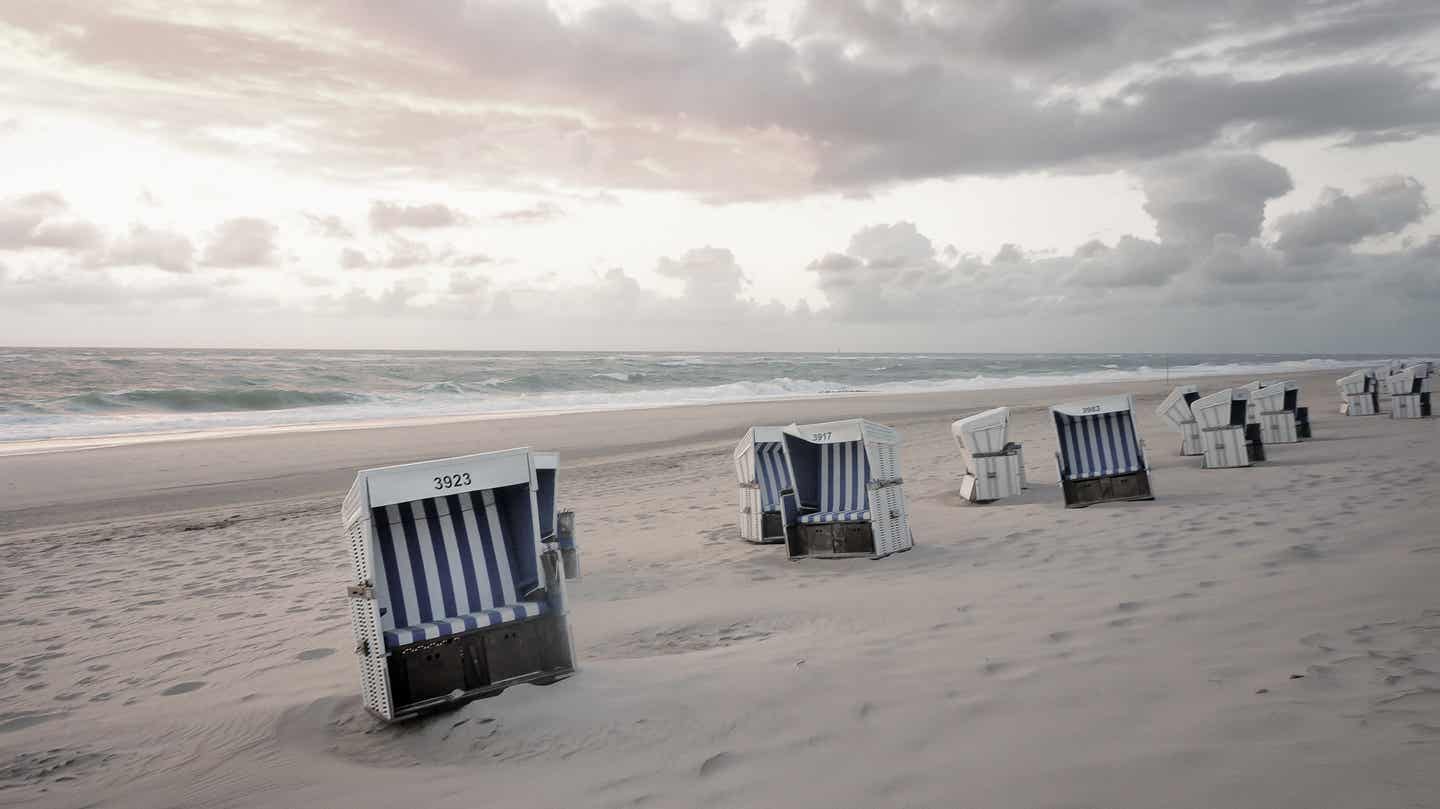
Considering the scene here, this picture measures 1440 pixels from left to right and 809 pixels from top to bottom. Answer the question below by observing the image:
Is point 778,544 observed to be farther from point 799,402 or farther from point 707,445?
point 799,402

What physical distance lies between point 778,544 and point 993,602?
3.29 meters

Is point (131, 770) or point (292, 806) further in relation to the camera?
point (131, 770)

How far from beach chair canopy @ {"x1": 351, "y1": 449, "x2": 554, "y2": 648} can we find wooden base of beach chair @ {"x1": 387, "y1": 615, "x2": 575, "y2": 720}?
0.07 meters

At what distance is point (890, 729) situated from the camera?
3.95 meters

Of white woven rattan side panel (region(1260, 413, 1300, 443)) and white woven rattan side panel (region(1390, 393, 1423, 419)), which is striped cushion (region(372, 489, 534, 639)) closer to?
white woven rattan side panel (region(1260, 413, 1300, 443))

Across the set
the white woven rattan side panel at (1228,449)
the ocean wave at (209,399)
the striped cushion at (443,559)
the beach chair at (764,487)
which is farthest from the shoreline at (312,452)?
the ocean wave at (209,399)

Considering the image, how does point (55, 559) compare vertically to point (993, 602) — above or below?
above

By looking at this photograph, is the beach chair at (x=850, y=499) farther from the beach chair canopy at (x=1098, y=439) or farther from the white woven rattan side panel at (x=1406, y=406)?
the white woven rattan side panel at (x=1406, y=406)

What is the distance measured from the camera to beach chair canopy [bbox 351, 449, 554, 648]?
4684 millimetres

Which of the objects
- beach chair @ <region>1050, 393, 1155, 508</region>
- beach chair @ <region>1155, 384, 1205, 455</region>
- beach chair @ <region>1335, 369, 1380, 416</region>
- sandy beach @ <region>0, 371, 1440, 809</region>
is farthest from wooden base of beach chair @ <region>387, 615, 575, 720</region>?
beach chair @ <region>1335, 369, 1380, 416</region>

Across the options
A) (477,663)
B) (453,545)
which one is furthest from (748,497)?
(477,663)

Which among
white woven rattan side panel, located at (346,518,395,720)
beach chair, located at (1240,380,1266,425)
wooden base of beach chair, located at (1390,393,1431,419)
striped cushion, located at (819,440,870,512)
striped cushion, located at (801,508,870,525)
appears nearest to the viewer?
white woven rattan side panel, located at (346,518,395,720)

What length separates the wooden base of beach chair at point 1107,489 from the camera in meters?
9.75

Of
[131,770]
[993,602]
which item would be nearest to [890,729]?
[993,602]
